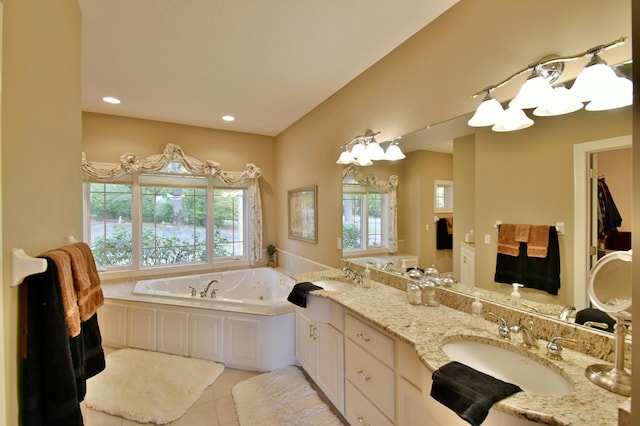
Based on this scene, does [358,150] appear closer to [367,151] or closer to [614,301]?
[367,151]

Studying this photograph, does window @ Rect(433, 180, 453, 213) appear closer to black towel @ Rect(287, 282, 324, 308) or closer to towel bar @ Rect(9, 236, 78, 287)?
black towel @ Rect(287, 282, 324, 308)

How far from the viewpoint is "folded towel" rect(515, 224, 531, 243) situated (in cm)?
135

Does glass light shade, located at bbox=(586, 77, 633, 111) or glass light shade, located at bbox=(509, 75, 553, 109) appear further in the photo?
glass light shade, located at bbox=(509, 75, 553, 109)

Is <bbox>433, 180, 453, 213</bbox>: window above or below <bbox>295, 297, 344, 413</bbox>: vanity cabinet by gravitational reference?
above

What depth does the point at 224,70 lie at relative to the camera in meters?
2.35

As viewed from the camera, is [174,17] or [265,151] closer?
[174,17]

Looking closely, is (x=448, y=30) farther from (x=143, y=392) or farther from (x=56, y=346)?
(x=143, y=392)

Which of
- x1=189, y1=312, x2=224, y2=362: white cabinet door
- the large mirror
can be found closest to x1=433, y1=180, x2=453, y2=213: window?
the large mirror

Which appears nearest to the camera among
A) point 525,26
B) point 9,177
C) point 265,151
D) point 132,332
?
point 9,177

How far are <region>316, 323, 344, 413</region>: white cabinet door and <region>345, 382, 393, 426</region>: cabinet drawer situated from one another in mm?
73

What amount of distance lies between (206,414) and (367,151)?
240 centimetres

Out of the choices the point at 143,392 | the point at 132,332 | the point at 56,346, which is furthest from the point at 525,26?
the point at 132,332

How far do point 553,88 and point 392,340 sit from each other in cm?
139

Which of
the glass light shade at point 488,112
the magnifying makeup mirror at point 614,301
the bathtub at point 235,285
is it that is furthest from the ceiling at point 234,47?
the bathtub at point 235,285
